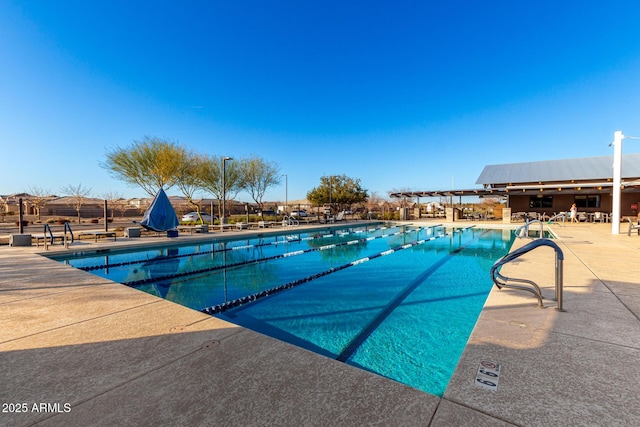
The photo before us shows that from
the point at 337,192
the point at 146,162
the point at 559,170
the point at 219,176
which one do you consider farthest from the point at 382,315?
the point at 559,170

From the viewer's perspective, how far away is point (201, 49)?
610 inches

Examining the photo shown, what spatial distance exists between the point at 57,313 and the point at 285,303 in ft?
10.6

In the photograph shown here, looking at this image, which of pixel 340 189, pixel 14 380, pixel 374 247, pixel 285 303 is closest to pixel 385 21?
pixel 374 247

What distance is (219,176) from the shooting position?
22281mm

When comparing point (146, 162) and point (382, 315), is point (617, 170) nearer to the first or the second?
point (382, 315)

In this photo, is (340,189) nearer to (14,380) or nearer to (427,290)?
(427,290)

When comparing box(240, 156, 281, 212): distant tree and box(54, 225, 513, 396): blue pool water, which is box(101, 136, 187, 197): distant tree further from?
box(54, 225, 513, 396): blue pool water

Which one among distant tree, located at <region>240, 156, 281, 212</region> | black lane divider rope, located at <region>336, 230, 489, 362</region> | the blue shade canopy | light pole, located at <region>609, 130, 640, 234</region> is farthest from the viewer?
distant tree, located at <region>240, 156, 281, 212</region>

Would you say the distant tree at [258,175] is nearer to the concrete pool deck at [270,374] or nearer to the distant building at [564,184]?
the distant building at [564,184]

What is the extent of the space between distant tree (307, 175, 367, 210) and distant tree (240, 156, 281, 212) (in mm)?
4122

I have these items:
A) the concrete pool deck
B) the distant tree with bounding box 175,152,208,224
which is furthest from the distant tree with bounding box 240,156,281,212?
the concrete pool deck

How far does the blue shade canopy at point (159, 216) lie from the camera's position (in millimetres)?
11320

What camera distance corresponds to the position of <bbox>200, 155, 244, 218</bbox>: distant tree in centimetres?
2127

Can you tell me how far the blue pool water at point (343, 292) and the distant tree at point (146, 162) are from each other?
28.7ft
